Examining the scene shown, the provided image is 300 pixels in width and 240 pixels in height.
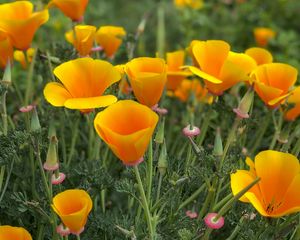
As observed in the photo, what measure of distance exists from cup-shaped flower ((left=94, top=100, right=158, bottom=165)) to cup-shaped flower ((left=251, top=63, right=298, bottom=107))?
42cm

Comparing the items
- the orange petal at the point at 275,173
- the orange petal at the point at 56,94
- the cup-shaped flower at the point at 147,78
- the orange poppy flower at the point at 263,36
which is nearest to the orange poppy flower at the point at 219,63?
the cup-shaped flower at the point at 147,78

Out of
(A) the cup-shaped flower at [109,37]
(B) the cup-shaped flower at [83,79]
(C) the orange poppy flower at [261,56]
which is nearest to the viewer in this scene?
(B) the cup-shaped flower at [83,79]

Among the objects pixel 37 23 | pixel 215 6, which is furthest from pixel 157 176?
pixel 215 6

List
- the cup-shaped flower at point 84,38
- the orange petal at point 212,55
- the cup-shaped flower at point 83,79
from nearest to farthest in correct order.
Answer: the cup-shaped flower at point 83,79
the orange petal at point 212,55
the cup-shaped flower at point 84,38

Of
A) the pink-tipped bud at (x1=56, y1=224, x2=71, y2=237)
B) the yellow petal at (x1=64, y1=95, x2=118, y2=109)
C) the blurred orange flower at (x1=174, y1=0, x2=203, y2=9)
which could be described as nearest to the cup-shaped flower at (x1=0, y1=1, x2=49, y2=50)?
the yellow petal at (x1=64, y1=95, x2=118, y2=109)

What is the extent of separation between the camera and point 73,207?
1.26 m

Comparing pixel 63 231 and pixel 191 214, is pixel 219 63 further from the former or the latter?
pixel 63 231

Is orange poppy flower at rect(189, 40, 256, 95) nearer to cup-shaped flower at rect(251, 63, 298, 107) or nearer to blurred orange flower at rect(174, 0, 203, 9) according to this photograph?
cup-shaped flower at rect(251, 63, 298, 107)

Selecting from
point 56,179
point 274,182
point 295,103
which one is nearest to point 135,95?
point 56,179

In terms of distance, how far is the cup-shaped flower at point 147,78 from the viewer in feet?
4.17

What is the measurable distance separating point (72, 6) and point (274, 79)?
0.67 meters

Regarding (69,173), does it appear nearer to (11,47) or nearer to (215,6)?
(11,47)

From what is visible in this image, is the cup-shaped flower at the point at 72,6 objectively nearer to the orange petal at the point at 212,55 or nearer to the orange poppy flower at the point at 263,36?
the orange petal at the point at 212,55

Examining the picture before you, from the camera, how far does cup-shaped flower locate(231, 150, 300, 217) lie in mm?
1232
